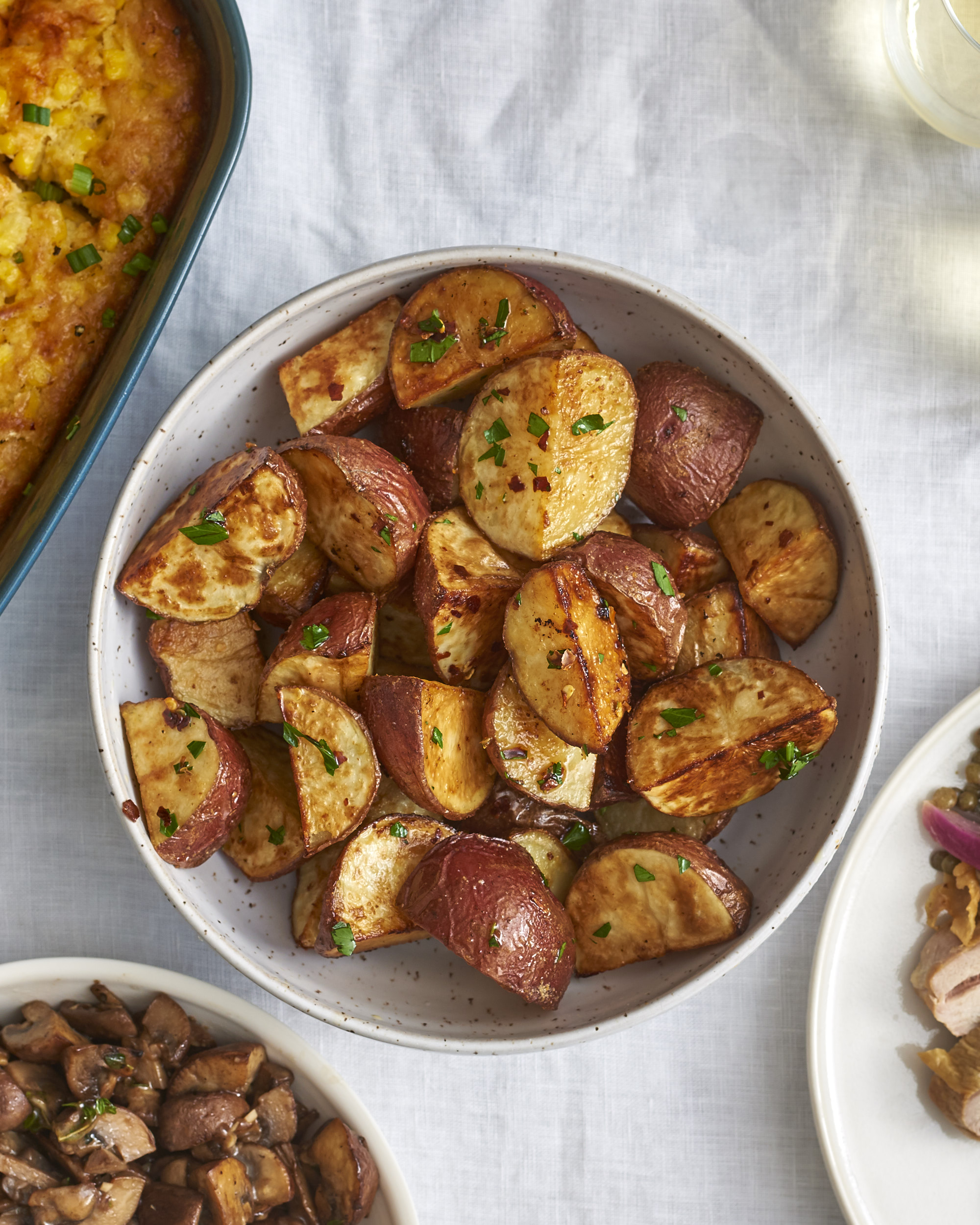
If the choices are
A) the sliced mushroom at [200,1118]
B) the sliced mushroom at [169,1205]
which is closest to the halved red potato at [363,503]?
the sliced mushroom at [200,1118]

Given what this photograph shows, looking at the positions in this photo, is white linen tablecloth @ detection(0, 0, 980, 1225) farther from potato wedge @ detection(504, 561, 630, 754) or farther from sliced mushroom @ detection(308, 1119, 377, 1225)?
potato wedge @ detection(504, 561, 630, 754)

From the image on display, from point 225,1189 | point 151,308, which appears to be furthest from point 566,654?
point 225,1189

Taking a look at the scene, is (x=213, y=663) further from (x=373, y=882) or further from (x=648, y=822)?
(x=648, y=822)

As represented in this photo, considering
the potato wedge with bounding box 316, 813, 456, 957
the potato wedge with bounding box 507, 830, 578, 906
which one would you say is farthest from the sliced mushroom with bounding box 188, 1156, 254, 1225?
the potato wedge with bounding box 507, 830, 578, 906

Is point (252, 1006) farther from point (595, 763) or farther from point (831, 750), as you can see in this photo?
point (831, 750)

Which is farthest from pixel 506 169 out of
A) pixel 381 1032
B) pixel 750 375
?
pixel 381 1032

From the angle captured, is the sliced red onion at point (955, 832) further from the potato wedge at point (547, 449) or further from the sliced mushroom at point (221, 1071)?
the sliced mushroom at point (221, 1071)
